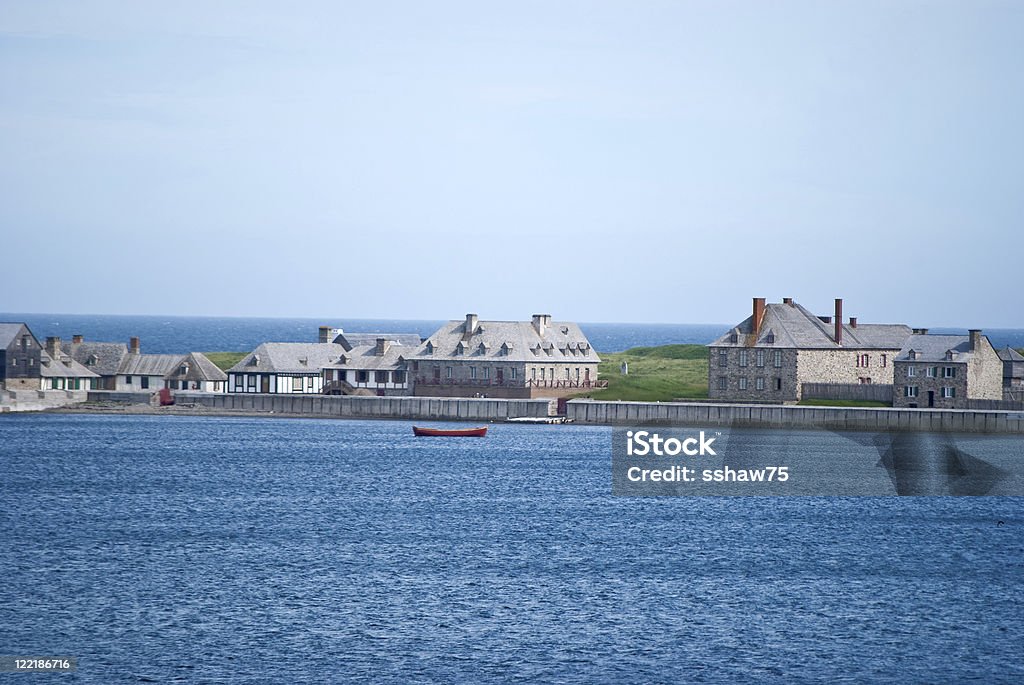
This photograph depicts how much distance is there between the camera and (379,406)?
133375mm

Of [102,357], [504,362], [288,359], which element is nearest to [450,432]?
[504,362]

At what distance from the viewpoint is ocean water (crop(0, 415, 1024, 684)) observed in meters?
43.9

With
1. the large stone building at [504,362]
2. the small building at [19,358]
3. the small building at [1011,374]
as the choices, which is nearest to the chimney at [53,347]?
the small building at [19,358]

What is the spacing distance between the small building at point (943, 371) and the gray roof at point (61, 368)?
7021cm

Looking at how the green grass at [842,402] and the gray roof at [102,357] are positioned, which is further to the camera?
the gray roof at [102,357]

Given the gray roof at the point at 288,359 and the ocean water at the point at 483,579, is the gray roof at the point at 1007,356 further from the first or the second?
the gray roof at the point at 288,359

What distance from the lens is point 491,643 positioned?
45719 mm

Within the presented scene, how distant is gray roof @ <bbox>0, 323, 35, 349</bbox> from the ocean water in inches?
1557

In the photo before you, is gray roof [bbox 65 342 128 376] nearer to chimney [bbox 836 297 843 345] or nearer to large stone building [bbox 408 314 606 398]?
large stone building [bbox 408 314 606 398]

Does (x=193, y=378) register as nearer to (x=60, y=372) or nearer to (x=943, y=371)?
(x=60, y=372)

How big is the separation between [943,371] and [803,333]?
1195cm

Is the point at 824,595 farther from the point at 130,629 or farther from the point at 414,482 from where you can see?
the point at 414,482

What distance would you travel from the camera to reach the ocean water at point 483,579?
43.9 metres

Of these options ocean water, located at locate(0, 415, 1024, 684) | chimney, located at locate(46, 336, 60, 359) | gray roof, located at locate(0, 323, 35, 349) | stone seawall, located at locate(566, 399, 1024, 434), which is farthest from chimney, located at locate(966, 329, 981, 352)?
chimney, located at locate(46, 336, 60, 359)
